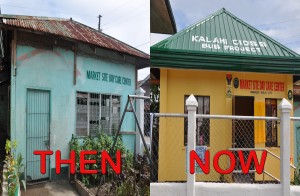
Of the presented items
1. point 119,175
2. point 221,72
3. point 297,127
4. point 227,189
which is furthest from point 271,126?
point 119,175

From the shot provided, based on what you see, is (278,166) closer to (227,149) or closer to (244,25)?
(227,149)

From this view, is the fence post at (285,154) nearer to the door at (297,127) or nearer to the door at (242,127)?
the door at (297,127)

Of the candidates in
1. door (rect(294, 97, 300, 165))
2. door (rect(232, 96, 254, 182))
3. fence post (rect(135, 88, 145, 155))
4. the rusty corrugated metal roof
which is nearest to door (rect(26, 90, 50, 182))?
the rusty corrugated metal roof

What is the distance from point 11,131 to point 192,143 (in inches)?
36.5

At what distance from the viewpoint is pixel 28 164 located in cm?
121

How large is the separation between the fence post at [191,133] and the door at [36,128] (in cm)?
67

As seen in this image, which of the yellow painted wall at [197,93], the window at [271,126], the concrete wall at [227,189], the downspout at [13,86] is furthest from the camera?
the concrete wall at [227,189]

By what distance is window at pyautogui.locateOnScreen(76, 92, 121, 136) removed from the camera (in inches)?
49.2

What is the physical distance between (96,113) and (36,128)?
0.86 ft

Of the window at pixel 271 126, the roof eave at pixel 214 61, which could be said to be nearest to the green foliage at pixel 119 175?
the roof eave at pixel 214 61

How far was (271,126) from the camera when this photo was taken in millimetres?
1785

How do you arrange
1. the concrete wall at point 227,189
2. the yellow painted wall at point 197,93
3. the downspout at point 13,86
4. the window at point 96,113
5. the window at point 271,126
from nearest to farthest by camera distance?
the downspout at point 13,86 → the window at point 96,113 → the yellow painted wall at point 197,93 → the window at point 271,126 → the concrete wall at point 227,189

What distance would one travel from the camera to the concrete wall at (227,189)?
180 cm

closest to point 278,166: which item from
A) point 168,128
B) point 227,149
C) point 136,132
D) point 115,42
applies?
point 227,149
